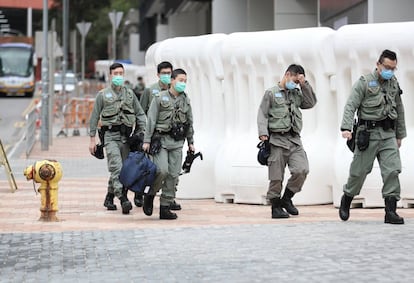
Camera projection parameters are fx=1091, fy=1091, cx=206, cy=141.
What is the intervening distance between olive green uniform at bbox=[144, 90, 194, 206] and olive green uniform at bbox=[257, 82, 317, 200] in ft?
3.00

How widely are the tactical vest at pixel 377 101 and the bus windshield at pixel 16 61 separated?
49611 mm

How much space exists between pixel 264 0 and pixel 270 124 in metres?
22.2

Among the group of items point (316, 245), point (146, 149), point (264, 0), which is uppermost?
point (264, 0)

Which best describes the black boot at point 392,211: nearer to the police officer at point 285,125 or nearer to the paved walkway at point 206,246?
the paved walkway at point 206,246

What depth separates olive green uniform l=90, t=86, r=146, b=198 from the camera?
1206 centimetres

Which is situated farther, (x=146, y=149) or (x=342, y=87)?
(x=342, y=87)

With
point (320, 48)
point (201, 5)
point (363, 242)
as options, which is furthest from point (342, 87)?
point (201, 5)

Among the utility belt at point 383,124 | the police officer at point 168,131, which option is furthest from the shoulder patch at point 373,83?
the police officer at point 168,131

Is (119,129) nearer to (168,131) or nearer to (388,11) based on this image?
(168,131)

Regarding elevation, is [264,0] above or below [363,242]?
above

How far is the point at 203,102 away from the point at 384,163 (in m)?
4.39

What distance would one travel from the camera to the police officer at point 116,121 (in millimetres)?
12055

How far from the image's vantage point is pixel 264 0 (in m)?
32.9

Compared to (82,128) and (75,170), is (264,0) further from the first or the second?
(75,170)
